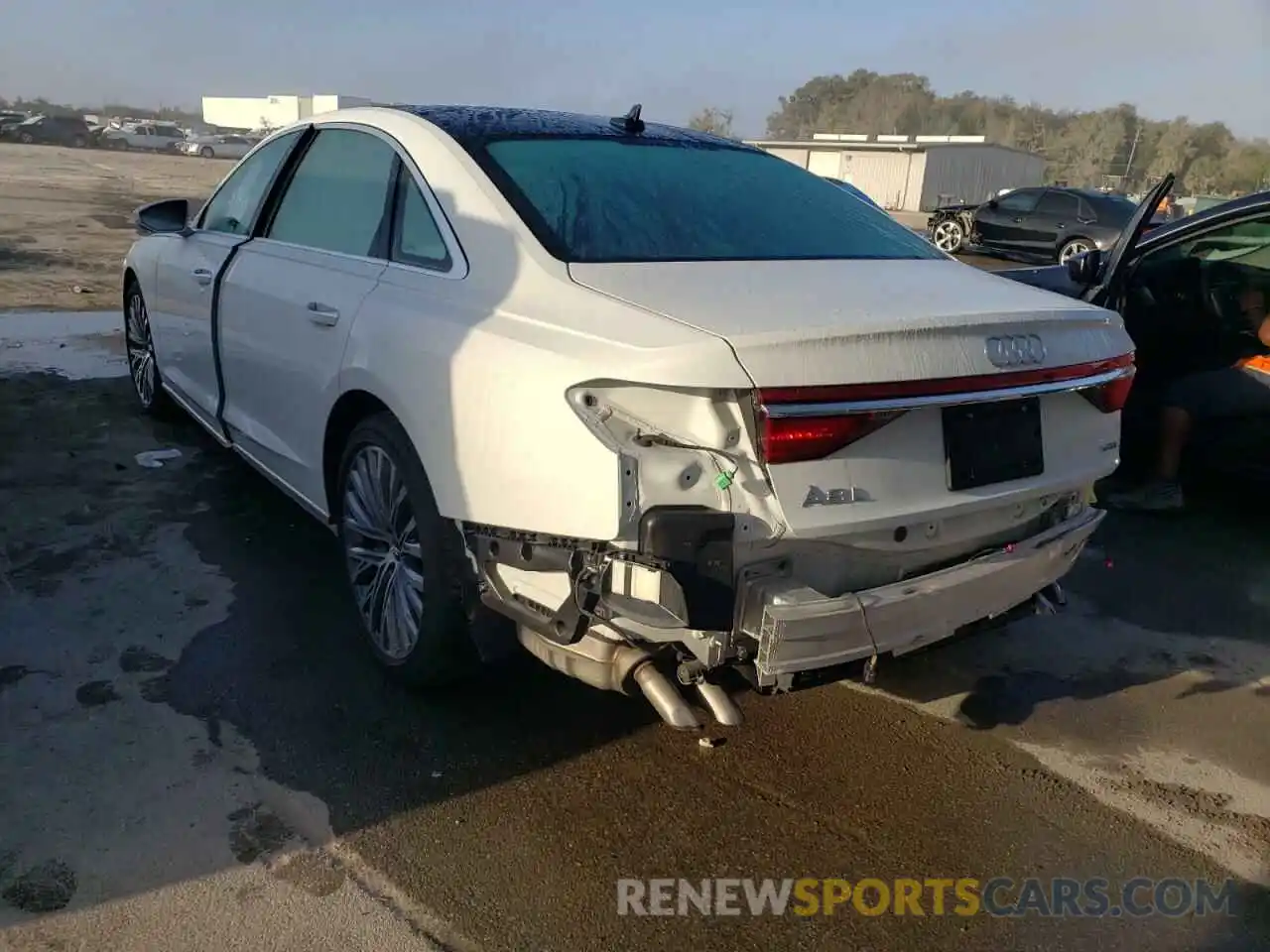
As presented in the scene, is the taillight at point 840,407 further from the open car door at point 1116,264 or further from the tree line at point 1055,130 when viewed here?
the tree line at point 1055,130

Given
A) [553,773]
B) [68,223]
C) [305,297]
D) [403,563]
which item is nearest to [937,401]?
[553,773]

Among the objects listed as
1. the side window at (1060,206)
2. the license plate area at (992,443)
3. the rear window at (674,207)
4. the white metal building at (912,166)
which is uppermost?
the white metal building at (912,166)

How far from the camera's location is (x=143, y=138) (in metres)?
55.2

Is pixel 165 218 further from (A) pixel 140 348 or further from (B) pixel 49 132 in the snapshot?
(B) pixel 49 132

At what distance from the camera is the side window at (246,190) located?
4.23m

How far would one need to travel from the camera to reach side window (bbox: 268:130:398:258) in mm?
3389

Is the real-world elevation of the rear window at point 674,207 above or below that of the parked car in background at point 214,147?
below

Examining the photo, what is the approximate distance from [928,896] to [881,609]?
740 mm

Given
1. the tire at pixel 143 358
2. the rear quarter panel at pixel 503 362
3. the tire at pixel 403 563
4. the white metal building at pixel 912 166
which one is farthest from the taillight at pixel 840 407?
the white metal building at pixel 912 166

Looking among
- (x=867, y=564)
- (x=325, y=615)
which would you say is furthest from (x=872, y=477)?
(x=325, y=615)

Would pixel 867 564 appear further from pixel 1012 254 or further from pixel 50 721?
pixel 1012 254

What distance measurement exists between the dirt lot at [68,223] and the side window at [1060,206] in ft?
49.8

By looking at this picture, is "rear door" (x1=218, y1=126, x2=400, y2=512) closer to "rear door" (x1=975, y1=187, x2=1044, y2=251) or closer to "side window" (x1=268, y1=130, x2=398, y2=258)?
"side window" (x1=268, y1=130, x2=398, y2=258)

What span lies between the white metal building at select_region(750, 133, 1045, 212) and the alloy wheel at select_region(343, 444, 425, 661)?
44268 mm
